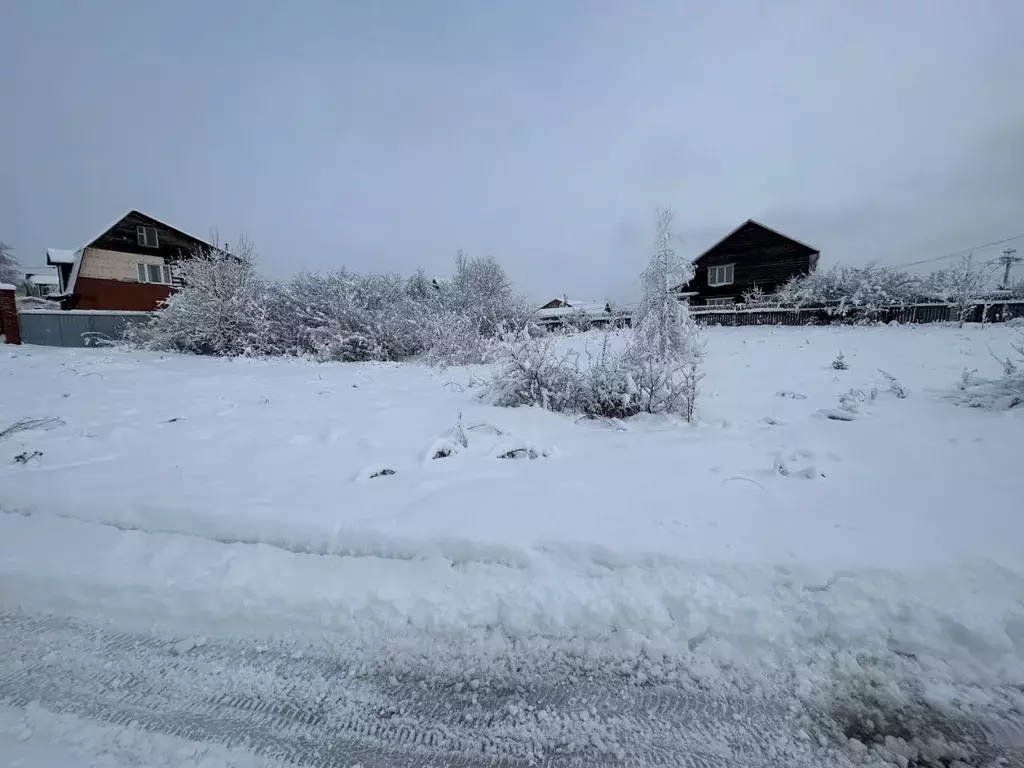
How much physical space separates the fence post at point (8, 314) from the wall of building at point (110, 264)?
14.3 meters

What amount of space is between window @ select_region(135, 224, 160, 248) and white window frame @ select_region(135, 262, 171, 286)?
4.05 feet

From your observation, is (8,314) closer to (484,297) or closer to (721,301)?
(484,297)

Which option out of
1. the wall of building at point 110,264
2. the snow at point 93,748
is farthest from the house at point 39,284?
the snow at point 93,748

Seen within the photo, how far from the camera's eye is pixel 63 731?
1.46 m

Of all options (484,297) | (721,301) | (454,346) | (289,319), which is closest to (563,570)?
(454,346)

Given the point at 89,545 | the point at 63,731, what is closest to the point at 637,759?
the point at 63,731

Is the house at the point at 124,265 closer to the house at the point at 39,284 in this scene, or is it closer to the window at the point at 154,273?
the window at the point at 154,273

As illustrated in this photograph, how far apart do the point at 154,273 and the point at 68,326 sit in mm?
12257

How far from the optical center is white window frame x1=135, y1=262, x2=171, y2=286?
25.8 m

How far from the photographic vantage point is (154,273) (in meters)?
26.4

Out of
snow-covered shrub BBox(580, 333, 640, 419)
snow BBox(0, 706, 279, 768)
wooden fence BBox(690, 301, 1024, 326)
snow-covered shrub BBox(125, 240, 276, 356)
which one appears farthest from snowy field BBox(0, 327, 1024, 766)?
wooden fence BBox(690, 301, 1024, 326)

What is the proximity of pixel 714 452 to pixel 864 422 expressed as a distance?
1.97 meters

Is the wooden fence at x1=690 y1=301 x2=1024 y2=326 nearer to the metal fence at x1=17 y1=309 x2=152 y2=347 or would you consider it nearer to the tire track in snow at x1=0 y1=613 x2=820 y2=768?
the tire track in snow at x1=0 y1=613 x2=820 y2=768

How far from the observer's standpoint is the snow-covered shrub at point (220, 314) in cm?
1298
